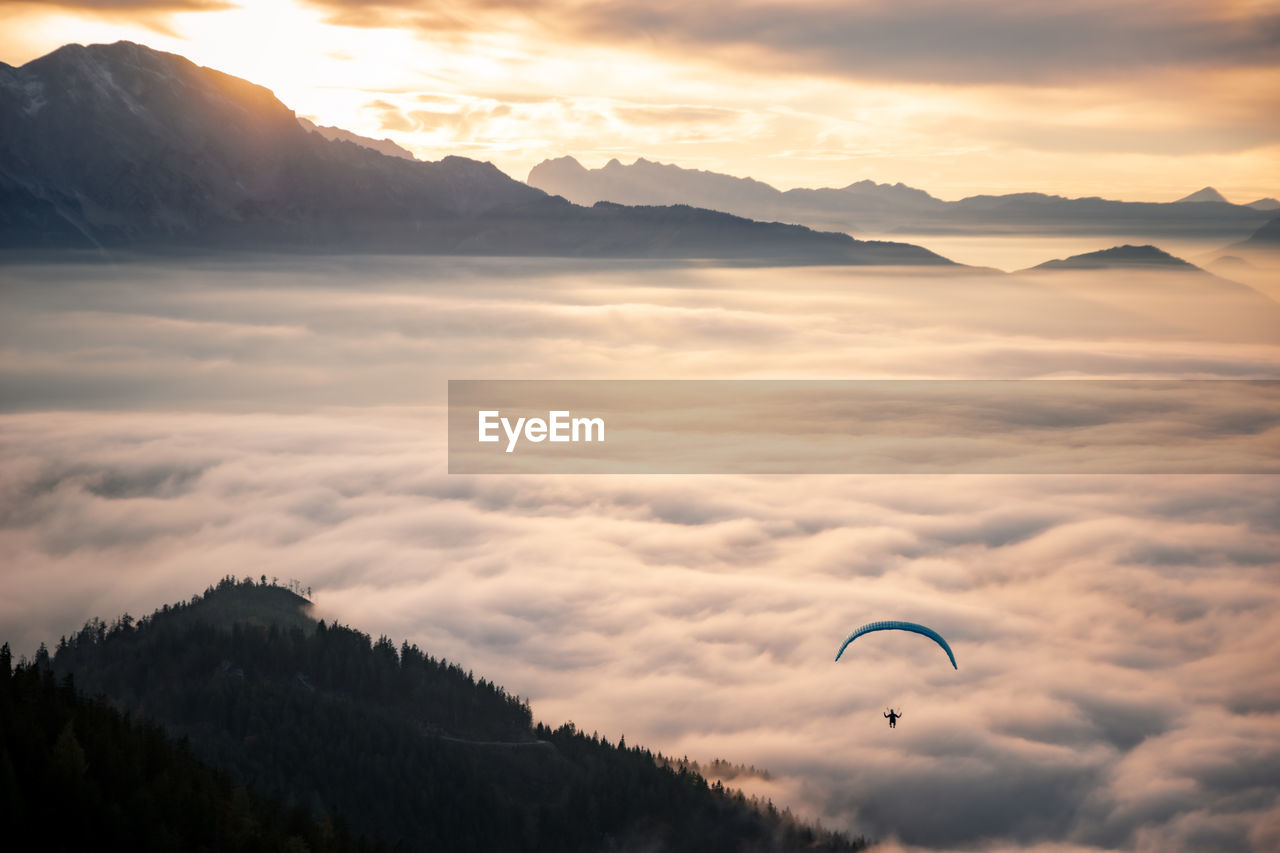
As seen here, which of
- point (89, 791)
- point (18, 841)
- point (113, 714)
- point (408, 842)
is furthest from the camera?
point (408, 842)

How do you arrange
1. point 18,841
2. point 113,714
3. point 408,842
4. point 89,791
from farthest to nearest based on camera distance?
point 408,842
point 113,714
point 89,791
point 18,841

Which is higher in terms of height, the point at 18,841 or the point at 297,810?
the point at 18,841

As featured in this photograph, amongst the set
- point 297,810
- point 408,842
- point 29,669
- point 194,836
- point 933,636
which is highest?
point 933,636

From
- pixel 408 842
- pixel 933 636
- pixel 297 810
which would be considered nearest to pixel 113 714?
pixel 297 810

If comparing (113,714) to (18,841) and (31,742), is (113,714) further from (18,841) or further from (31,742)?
(18,841)

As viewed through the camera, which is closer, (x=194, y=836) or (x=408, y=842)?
(x=194, y=836)


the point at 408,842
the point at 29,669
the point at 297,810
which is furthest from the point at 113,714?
Result: the point at 408,842
